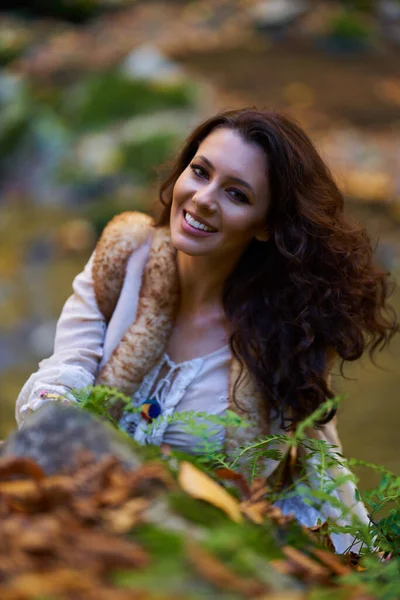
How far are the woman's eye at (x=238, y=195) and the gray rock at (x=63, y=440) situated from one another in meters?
1.15

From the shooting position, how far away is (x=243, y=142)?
216 cm

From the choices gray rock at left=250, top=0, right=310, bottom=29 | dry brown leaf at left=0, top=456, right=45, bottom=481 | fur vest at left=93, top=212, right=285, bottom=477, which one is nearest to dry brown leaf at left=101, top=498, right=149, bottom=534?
dry brown leaf at left=0, top=456, right=45, bottom=481

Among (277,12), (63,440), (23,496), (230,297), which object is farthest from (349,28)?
(23,496)

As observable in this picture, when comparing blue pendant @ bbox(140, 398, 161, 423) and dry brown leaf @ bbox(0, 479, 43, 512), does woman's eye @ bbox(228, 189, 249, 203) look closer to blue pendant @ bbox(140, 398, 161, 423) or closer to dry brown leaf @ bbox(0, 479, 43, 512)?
blue pendant @ bbox(140, 398, 161, 423)

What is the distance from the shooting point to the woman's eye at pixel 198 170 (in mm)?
2203

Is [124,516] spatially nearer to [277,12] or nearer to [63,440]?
[63,440]

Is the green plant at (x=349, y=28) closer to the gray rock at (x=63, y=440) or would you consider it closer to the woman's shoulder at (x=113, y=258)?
the woman's shoulder at (x=113, y=258)

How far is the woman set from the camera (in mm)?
2172

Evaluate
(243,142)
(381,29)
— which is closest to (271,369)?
Result: (243,142)

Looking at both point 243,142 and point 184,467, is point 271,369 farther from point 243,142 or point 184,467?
point 184,467

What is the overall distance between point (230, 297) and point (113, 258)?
38cm

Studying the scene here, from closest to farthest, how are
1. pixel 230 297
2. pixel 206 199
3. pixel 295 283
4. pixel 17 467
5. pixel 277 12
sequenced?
pixel 17 467
pixel 206 199
pixel 295 283
pixel 230 297
pixel 277 12

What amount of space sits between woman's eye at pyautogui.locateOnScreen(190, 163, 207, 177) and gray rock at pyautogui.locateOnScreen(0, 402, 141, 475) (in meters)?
1.18

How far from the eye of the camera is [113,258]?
92.1 inches
